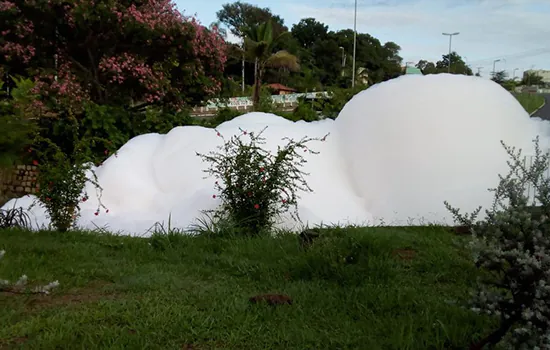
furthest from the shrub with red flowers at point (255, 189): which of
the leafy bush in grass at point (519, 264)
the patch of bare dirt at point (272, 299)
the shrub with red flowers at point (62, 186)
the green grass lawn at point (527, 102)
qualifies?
the green grass lawn at point (527, 102)

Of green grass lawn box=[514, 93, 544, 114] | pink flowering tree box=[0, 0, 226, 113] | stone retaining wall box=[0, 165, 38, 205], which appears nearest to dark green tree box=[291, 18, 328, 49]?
green grass lawn box=[514, 93, 544, 114]

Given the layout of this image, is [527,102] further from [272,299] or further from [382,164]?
[272,299]

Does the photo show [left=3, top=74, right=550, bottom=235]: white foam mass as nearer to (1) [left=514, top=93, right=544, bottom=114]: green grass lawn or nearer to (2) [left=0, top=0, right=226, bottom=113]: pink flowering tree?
(1) [left=514, top=93, right=544, bottom=114]: green grass lawn

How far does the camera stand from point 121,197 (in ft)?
25.3

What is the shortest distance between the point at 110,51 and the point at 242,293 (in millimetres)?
9407

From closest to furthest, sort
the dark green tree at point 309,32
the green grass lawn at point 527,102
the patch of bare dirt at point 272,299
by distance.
A: the patch of bare dirt at point 272,299
the green grass lawn at point 527,102
the dark green tree at point 309,32

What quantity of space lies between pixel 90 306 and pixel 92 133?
750cm

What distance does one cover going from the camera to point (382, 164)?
7320mm

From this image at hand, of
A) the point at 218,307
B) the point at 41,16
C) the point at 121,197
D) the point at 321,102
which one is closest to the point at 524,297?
the point at 218,307

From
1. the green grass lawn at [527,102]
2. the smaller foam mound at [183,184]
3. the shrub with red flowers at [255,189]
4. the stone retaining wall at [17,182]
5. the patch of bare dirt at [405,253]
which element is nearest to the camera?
the patch of bare dirt at [405,253]

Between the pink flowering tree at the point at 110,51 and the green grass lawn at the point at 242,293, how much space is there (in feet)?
21.6

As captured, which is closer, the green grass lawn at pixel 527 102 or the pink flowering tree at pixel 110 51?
the pink flowering tree at pixel 110 51

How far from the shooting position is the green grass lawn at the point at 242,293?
10.0 ft

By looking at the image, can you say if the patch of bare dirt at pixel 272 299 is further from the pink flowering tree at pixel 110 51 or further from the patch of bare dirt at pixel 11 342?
the pink flowering tree at pixel 110 51
